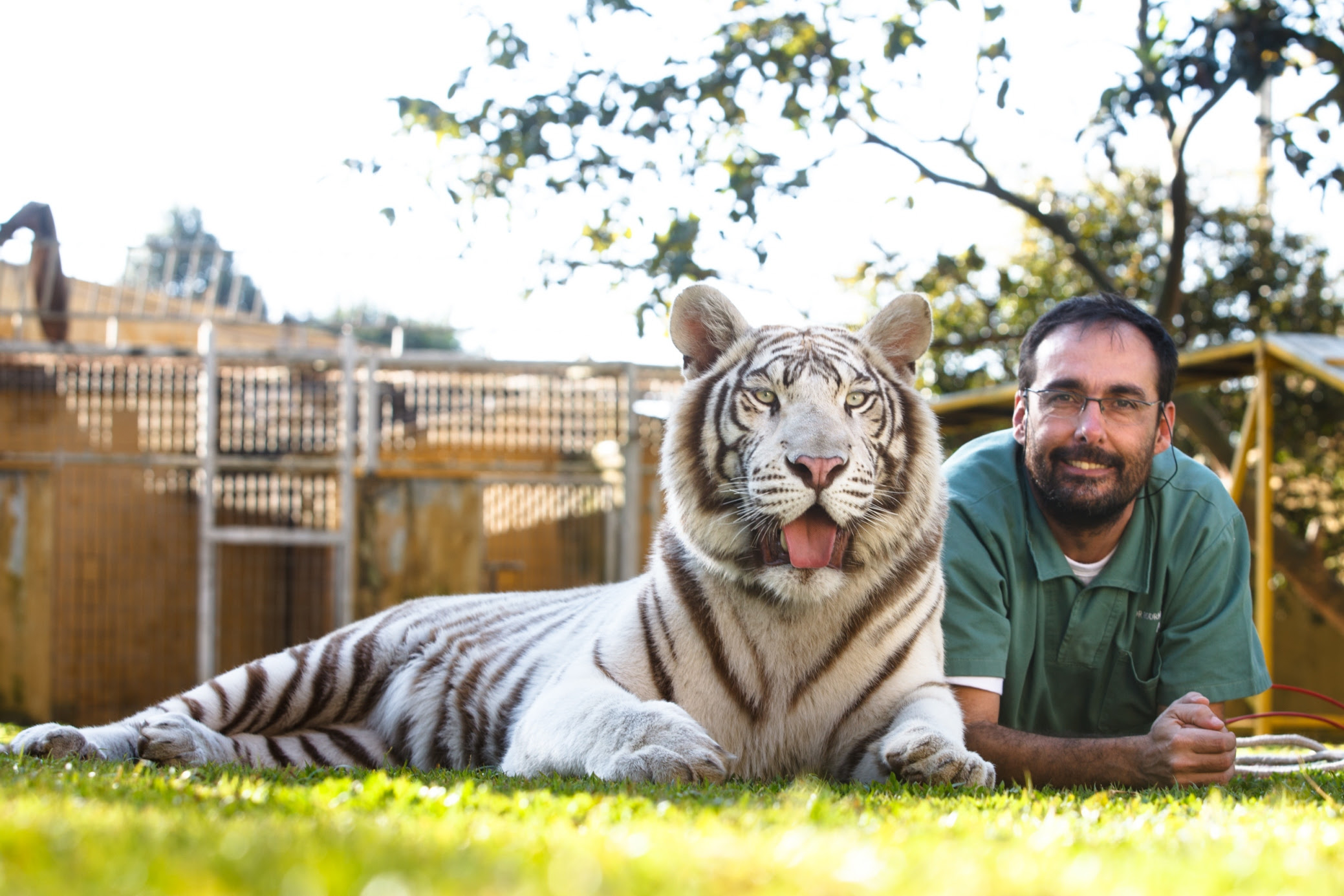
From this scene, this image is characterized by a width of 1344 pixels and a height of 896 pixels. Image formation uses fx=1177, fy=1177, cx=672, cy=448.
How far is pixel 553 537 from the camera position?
9.05 meters

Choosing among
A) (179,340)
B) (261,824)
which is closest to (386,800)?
(261,824)

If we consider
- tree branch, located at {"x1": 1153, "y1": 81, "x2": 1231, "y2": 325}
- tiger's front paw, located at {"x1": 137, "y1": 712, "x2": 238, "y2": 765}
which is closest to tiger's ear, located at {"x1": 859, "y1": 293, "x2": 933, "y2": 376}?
tiger's front paw, located at {"x1": 137, "y1": 712, "x2": 238, "y2": 765}

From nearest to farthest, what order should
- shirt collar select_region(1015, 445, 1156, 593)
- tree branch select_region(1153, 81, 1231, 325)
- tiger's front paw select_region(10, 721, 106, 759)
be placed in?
tiger's front paw select_region(10, 721, 106, 759) → shirt collar select_region(1015, 445, 1156, 593) → tree branch select_region(1153, 81, 1231, 325)

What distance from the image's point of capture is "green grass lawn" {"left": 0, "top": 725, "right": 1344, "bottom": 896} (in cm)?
125

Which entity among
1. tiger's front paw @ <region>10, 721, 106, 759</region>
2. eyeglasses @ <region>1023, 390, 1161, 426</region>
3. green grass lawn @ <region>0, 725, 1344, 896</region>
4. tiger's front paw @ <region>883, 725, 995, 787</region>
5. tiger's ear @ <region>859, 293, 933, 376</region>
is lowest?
tiger's front paw @ <region>10, 721, 106, 759</region>

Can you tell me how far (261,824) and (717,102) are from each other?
5910 mm

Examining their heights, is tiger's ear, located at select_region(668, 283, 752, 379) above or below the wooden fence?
above

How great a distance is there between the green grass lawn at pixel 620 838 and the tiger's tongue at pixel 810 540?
546 millimetres

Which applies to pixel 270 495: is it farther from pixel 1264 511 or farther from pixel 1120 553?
pixel 1120 553

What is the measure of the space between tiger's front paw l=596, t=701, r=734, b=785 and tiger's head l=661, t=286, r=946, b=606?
1.56 feet

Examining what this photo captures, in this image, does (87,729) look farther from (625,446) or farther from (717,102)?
(625,446)

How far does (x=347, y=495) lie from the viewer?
28.3ft

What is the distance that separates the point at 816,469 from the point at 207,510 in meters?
6.91

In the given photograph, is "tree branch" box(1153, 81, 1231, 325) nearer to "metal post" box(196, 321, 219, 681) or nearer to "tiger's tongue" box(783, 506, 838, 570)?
"tiger's tongue" box(783, 506, 838, 570)
